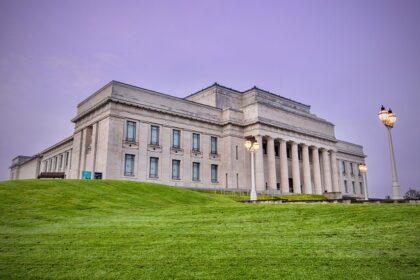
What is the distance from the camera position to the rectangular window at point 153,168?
48231 mm

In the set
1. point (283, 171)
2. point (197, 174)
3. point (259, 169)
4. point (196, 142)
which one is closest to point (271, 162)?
point (283, 171)

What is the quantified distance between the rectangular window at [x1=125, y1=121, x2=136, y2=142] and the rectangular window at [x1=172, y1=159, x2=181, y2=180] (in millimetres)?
7399

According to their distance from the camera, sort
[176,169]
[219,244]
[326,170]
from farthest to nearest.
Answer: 1. [326,170]
2. [176,169]
3. [219,244]

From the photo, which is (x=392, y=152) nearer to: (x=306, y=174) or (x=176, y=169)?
(x=176, y=169)

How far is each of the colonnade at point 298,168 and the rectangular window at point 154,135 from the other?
54.3 ft

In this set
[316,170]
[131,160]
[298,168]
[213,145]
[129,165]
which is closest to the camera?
[129,165]

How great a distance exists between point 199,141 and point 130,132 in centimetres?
1208

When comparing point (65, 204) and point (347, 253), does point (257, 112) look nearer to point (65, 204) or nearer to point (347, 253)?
point (65, 204)

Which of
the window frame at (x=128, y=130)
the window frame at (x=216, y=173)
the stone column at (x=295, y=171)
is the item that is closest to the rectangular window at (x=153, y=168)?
the window frame at (x=128, y=130)

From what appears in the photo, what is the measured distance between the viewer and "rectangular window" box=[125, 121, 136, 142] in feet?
153

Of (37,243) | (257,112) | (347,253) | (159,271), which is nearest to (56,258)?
(37,243)

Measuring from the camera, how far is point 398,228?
1100cm

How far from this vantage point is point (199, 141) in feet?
180

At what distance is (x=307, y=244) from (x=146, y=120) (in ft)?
134
